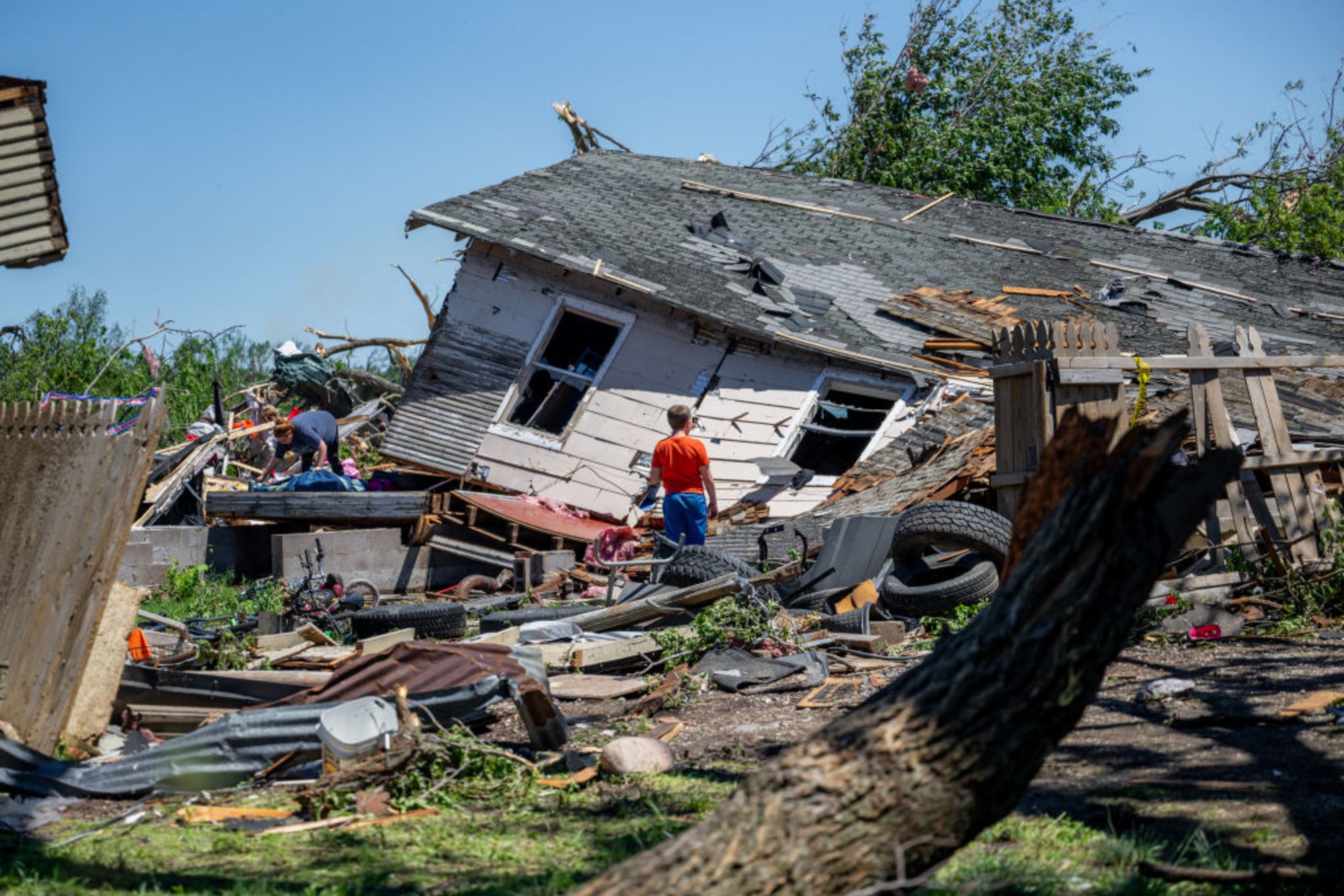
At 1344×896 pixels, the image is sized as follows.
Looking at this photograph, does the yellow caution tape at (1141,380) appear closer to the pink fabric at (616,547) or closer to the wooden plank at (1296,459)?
the wooden plank at (1296,459)

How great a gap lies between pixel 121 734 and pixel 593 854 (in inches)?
132

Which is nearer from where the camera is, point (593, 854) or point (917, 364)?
point (593, 854)

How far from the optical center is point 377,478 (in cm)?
1625

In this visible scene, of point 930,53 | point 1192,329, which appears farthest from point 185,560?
point 930,53

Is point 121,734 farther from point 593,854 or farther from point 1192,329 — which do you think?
point 1192,329

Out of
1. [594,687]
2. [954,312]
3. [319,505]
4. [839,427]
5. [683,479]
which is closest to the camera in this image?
[594,687]

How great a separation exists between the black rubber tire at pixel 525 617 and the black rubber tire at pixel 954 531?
2.59 meters

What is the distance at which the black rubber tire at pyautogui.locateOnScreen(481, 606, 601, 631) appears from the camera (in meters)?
9.72

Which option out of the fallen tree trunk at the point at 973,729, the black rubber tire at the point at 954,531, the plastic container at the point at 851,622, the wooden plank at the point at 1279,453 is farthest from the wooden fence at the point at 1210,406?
the fallen tree trunk at the point at 973,729

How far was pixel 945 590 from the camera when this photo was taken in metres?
9.06

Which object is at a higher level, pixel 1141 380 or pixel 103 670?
pixel 1141 380

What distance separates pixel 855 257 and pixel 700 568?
1094cm

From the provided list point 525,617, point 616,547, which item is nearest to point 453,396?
point 616,547

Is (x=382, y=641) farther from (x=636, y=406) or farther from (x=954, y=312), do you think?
(x=954, y=312)
